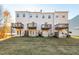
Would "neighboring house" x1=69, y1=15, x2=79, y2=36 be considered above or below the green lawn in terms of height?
above

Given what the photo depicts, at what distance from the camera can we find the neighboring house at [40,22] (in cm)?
388

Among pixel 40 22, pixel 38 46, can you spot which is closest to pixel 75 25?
pixel 40 22

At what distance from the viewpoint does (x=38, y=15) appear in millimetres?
3896

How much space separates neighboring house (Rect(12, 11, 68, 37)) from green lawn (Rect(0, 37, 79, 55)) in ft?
0.35

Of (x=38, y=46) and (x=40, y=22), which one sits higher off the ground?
(x=40, y=22)

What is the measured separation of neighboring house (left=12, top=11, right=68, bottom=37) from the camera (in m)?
3.88

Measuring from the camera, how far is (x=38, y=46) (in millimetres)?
3877

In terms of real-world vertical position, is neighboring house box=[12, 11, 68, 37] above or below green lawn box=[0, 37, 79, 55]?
above

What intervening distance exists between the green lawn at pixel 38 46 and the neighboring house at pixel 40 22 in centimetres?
11

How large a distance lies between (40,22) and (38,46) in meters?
0.36

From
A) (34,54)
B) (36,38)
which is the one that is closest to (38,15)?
(36,38)

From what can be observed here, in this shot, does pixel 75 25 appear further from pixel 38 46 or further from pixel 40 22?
pixel 38 46

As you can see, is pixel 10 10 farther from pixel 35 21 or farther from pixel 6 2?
pixel 35 21
